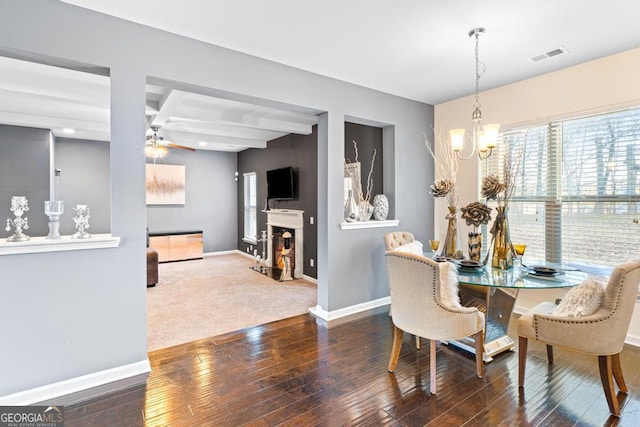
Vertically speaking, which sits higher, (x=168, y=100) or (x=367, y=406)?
(x=168, y=100)

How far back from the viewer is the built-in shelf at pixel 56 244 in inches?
80.8

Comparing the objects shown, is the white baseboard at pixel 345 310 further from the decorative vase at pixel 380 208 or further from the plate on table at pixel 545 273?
the plate on table at pixel 545 273

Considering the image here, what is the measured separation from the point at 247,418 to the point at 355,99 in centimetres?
339

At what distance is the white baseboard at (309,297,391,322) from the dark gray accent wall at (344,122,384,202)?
5.03 ft

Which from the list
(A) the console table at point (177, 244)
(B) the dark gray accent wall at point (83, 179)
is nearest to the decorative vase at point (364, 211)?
(A) the console table at point (177, 244)

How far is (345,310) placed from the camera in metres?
3.76

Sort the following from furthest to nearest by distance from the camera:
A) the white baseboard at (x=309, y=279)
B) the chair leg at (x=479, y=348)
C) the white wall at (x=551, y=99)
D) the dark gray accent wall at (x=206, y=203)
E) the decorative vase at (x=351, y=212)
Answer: the dark gray accent wall at (x=206, y=203) → the white baseboard at (x=309, y=279) → the decorative vase at (x=351, y=212) → the white wall at (x=551, y=99) → the chair leg at (x=479, y=348)

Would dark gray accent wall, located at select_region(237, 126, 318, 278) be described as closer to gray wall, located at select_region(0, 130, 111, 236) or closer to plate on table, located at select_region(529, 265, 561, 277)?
gray wall, located at select_region(0, 130, 111, 236)

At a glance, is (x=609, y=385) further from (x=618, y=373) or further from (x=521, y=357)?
(x=521, y=357)

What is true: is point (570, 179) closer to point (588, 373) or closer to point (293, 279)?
point (588, 373)

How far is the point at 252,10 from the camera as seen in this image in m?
2.35

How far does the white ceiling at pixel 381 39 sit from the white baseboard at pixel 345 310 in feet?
8.91

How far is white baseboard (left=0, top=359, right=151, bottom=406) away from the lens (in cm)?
211

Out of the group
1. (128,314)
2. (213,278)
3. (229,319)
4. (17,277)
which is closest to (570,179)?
(229,319)
